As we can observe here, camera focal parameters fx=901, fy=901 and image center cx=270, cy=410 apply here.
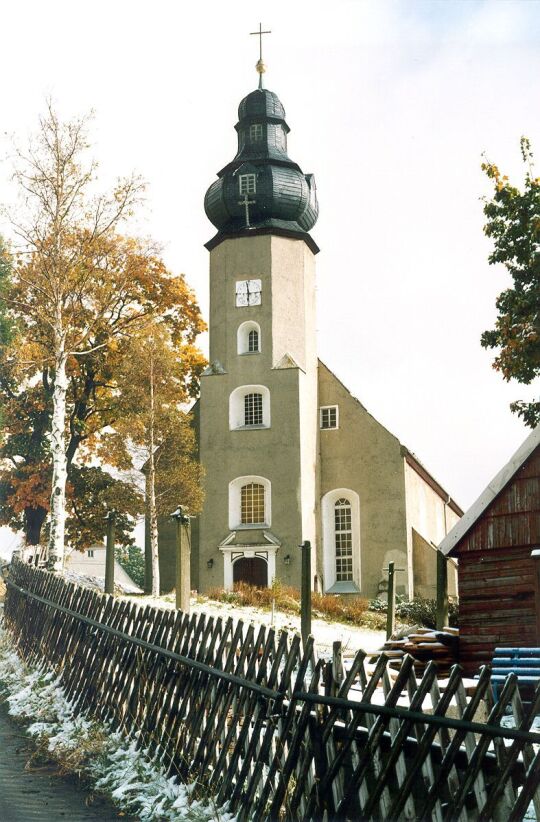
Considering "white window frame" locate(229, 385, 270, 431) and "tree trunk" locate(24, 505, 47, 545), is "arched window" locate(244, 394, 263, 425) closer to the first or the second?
"white window frame" locate(229, 385, 270, 431)

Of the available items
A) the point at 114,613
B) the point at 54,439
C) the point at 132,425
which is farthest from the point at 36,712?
the point at 132,425

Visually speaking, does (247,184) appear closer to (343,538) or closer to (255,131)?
(255,131)

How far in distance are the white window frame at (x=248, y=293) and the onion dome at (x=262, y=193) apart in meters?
2.08

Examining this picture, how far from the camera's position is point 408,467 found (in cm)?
3569

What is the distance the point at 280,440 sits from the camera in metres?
34.6

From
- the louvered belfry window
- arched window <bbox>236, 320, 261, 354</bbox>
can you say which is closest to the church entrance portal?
the louvered belfry window

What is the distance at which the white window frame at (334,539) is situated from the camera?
34.5 metres

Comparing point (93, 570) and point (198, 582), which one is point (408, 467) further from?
point (93, 570)

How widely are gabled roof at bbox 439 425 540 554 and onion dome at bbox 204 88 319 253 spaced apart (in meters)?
24.9

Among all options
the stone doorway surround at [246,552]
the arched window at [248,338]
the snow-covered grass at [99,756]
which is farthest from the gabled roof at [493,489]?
the arched window at [248,338]

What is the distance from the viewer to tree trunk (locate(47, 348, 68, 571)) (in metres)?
20.7

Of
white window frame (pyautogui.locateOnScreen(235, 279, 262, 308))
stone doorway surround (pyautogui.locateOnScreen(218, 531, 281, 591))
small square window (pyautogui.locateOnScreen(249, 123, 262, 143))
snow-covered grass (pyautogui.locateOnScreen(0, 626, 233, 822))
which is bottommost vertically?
snow-covered grass (pyautogui.locateOnScreen(0, 626, 233, 822))

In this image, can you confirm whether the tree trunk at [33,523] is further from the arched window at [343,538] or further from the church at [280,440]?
the arched window at [343,538]

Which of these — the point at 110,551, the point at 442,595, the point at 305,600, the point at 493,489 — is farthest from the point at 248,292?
the point at 493,489
